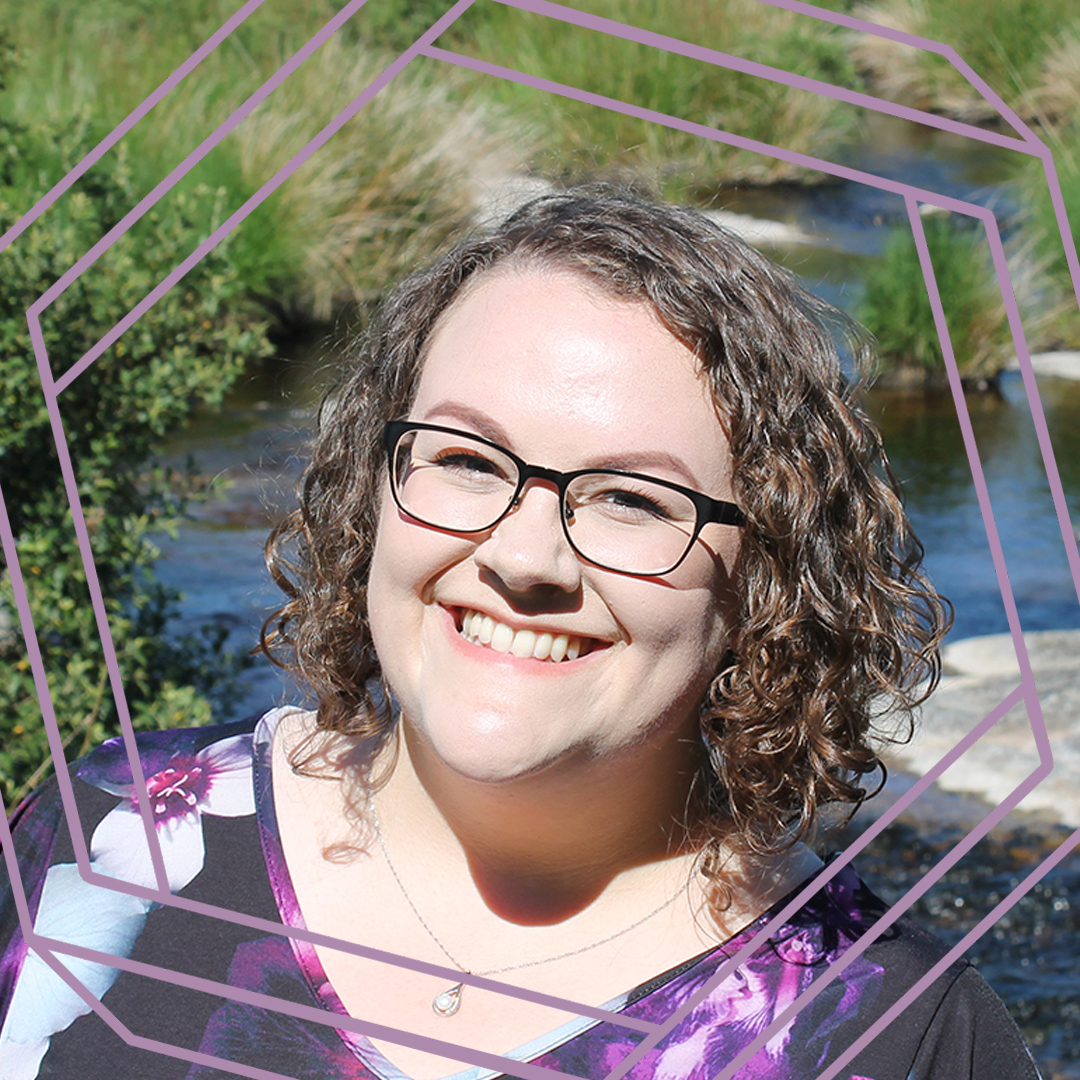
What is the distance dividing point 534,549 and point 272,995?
2.10ft

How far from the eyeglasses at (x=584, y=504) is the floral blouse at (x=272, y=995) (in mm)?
502

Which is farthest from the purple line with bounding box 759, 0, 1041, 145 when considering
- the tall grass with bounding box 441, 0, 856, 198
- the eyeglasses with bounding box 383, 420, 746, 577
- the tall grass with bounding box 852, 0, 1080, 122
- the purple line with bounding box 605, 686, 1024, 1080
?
the tall grass with bounding box 852, 0, 1080, 122

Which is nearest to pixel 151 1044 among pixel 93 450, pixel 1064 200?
pixel 93 450

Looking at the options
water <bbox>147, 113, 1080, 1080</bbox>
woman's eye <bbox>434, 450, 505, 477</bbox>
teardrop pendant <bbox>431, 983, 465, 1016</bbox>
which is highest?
woman's eye <bbox>434, 450, 505, 477</bbox>

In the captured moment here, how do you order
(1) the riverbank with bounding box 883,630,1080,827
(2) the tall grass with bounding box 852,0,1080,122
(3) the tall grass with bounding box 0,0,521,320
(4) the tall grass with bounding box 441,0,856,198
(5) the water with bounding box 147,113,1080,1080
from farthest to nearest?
(2) the tall grass with bounding box 852,0,1080,122
(4) the tall grass with bounding box 441,0,856,198
(3) the tall grass with bounding box 0,0,521,320
(1) the riverbank with bounding box 883,630,1080,827
(5) the water with bounding box 147,113,1080,1080

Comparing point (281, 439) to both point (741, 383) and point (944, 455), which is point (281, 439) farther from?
point (741, 383)

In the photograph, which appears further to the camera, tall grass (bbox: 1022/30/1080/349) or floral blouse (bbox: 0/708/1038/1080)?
tall grass (bbox: 1022/30/1080/349)

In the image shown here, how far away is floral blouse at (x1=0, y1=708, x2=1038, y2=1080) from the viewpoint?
1.56 metres

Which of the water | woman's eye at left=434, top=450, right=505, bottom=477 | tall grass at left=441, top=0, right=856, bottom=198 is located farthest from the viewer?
tall grass at left=441, top=0, right=856, bottom=198

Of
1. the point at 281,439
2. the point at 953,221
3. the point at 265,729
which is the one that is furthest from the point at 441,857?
the point at 953,221

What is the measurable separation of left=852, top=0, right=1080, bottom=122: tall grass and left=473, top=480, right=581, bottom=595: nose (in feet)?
38.8

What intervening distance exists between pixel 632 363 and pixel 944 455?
23.9 ft

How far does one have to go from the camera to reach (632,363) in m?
1.58

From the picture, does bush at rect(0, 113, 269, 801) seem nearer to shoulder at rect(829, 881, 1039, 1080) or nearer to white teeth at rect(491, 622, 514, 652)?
white teeth at rect(491, 622, 514, 652)
